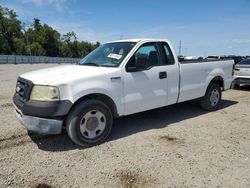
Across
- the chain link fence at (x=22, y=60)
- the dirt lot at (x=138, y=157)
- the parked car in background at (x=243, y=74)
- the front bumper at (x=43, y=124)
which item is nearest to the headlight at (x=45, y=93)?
the front bumper at (x=43, y=124)

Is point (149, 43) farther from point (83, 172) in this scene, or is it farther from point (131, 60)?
point (83, 172)

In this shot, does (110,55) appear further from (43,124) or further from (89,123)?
(43,124)

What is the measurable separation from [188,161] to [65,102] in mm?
2172

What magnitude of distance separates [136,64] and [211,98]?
307 cm

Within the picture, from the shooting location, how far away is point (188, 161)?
3941 mm

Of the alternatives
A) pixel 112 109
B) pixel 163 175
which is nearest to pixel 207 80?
pixel 112 109

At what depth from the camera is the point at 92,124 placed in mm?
4461

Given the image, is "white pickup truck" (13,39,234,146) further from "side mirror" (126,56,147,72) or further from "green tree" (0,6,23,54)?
"green tree" (0,6,23,54)

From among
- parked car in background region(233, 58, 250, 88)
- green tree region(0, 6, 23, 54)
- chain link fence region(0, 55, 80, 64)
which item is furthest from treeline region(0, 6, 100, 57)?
parked car in background region(233, 58, 250, 88)

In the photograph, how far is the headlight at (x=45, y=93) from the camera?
13.1 feet

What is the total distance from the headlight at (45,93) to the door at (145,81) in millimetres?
1356

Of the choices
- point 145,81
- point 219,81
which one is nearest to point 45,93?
point 145,81

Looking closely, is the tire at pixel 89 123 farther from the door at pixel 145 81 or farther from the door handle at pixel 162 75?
the door handle at pixel 162 75

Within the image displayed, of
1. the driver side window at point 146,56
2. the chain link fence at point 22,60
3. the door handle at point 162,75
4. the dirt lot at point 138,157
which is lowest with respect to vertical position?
the dirt lot at point 138,157
